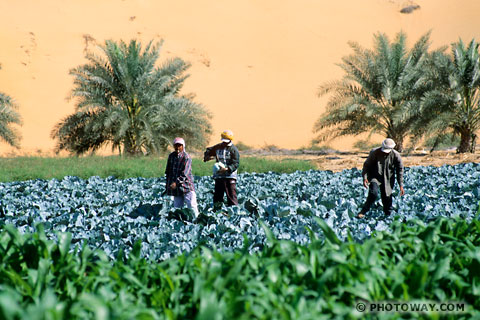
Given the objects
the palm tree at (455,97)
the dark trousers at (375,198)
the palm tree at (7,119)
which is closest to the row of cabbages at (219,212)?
the dark trousers at (375,198)

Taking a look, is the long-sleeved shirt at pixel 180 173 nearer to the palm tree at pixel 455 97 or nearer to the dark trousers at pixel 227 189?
the dark trousers at pixel 227 189

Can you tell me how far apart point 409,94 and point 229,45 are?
35810 mm

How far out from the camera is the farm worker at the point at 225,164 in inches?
282

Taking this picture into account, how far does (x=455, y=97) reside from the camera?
1633 centimetres

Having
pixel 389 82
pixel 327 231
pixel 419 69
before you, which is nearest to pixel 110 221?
pixel 327 231

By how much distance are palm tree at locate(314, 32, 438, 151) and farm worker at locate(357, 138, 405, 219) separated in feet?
34.7

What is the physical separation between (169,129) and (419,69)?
9.83m

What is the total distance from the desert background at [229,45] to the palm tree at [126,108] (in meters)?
16.1

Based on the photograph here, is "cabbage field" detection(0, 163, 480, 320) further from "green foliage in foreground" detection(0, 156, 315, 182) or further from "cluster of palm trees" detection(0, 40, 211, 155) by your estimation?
"cluster of palm trees" detection(0, 40, 211, 155)

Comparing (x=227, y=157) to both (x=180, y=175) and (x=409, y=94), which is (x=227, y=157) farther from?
(x=409, y=94)

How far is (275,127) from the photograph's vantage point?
41.3 meters

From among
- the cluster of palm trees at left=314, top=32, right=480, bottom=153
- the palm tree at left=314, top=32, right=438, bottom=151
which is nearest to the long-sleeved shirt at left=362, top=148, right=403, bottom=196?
the cluster of palm trees at left=314, top=32, right=480, bottom=153

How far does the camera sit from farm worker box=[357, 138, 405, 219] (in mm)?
6586

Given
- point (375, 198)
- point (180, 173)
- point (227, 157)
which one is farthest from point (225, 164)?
point (375, 198)
